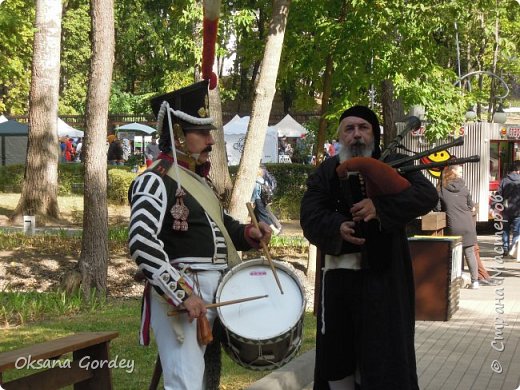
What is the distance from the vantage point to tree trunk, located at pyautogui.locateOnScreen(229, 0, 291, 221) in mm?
14406

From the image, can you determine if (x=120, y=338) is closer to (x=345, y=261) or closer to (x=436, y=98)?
(x=345, y=261)

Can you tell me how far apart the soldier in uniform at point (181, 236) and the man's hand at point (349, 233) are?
52 cm

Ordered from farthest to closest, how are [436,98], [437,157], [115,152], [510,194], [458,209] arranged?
1. [115,152]
2. [510,194]
3. [436,98]
4. [458,209]
5. [437,157]

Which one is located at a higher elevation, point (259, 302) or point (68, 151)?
point (68, 151)

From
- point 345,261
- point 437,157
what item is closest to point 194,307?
point 345,261

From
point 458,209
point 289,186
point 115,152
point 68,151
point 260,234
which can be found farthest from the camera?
point 68,151

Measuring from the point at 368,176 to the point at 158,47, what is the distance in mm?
49602

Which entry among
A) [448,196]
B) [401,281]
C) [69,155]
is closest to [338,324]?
[401,281]

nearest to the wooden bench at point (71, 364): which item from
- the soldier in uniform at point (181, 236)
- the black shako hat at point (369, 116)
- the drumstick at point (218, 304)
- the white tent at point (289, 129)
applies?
the soldier in uniform at point (181, 236)

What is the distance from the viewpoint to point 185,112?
18.4ft

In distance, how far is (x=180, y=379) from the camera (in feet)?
17.4

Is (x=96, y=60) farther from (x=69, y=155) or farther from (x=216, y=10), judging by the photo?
(x=69, y=155)

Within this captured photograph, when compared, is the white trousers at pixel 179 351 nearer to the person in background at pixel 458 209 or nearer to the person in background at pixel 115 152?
the person in background at pixel 458 209

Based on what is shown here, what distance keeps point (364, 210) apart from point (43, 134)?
1911 cm
